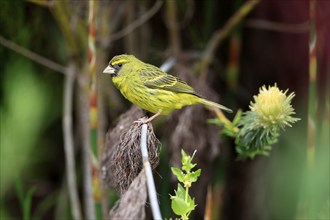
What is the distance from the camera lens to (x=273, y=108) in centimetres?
166

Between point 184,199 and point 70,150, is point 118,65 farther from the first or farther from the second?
point 184,199

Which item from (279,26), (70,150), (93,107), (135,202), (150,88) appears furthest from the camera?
(279,26)

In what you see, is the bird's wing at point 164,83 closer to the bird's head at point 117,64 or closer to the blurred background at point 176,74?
the bird's head at point 117,64

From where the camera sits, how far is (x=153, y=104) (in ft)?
6.93

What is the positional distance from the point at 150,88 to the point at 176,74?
0.39m

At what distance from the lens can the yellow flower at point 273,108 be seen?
1.64m

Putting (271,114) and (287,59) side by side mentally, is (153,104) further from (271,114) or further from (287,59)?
(287,59)

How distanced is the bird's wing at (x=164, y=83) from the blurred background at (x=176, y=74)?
0.27 m

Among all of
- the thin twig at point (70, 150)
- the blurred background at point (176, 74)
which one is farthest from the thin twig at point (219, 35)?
the thin twig at point (70, 150)

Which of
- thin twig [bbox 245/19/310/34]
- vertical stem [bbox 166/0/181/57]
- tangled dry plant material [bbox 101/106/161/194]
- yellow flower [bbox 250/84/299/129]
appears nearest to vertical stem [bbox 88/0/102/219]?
tangled dry plant material [bbox 101/106/161/194]

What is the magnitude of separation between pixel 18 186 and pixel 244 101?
1230mm

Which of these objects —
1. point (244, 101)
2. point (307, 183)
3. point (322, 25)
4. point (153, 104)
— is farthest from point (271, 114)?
point (244, 101)

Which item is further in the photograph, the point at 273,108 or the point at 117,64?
the point at 117,64

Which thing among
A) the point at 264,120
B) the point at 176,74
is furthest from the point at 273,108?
the point at 176,74
